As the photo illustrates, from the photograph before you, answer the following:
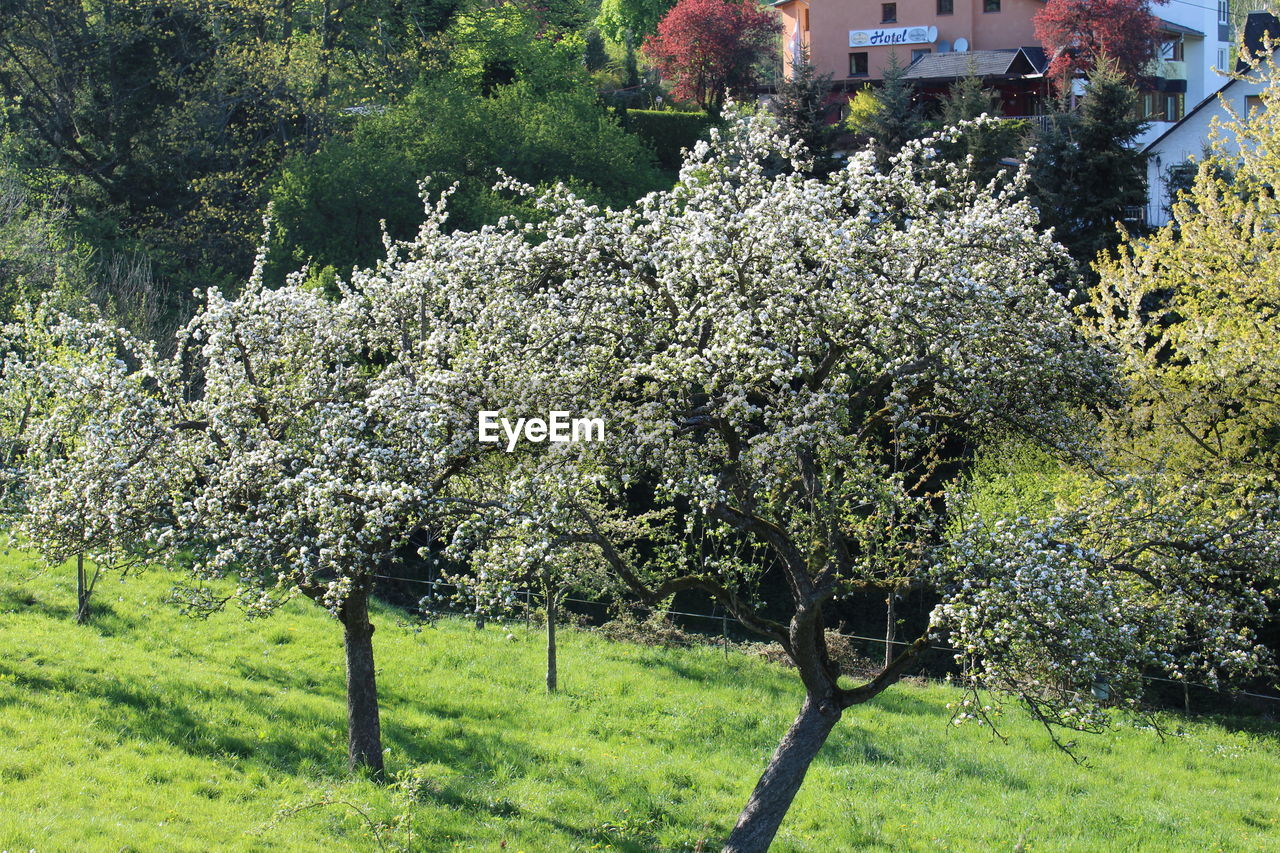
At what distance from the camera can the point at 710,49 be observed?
63312 millimetres

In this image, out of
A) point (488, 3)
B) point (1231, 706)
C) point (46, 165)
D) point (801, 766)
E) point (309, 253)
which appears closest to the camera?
point (801, 766)

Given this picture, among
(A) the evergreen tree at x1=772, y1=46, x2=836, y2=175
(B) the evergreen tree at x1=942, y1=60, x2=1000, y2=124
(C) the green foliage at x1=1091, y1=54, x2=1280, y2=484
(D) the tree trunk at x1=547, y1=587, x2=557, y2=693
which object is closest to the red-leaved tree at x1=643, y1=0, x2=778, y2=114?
(A) the evergreen tree at x1=772, y1=46, x2=836, y2=175

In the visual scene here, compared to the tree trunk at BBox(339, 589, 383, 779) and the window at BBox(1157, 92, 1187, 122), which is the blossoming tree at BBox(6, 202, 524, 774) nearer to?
the tree trunk at BBox(339, 589, 383, 779)

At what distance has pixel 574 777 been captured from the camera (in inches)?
713

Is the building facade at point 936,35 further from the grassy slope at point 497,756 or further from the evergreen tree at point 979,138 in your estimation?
the grassy slope at point 497,756

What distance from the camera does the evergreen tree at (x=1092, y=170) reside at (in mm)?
35656

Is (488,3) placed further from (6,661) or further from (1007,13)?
(6,661)

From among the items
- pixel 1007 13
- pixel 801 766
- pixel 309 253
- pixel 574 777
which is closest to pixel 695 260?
pixel 801 766

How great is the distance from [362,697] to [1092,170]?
96.9 feet

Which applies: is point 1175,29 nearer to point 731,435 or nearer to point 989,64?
point 989,64

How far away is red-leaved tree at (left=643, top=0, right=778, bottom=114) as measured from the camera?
209 ft

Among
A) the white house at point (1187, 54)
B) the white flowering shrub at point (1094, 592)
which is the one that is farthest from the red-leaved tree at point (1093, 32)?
the white flowering shrub at point (1094, 592)

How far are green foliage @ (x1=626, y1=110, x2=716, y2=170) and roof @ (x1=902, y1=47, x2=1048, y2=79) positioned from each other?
1233 cm

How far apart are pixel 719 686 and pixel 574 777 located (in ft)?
22.6
